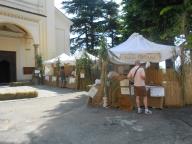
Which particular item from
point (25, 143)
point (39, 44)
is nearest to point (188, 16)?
point (25, 143)

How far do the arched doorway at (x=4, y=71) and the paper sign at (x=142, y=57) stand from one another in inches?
753

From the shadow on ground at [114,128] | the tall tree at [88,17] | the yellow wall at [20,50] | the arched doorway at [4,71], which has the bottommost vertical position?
the shadow on ground at [114,128]

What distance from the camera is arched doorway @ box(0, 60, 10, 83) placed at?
31.5 meters

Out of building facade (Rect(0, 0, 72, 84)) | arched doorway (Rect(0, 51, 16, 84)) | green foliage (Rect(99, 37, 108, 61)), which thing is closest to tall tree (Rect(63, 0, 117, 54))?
building facade (Rect(0, 0, 72, 84))

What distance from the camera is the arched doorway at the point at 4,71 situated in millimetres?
31469

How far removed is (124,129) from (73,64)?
1666 centimetres

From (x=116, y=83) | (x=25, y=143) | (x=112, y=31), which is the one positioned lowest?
(x=25, y=143)

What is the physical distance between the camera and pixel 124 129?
986cm

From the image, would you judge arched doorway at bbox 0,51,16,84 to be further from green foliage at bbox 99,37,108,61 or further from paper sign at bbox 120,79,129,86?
paper sign at bbox 120,79,129,86

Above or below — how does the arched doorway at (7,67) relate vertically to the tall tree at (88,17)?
below

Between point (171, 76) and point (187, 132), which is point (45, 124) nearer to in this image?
point (187, 132)

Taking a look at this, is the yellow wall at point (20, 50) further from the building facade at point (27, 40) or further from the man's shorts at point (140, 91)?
the man's shorts at point (140, 91)

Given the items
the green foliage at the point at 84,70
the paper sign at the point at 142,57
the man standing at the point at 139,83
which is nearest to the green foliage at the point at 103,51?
the paper sign at the point at 142,57

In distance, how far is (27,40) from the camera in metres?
32.3
